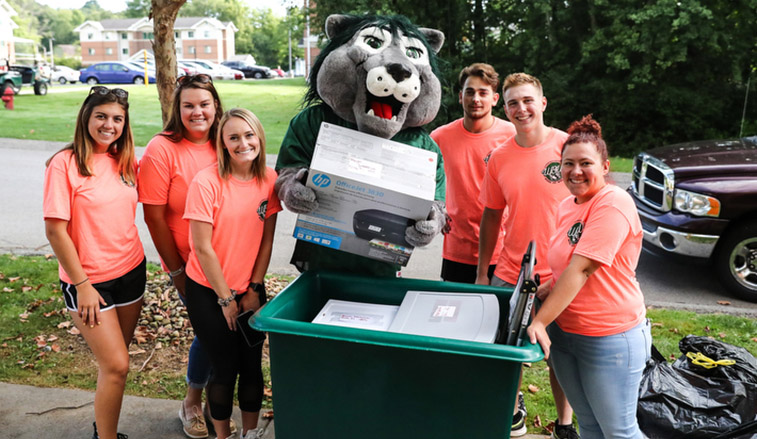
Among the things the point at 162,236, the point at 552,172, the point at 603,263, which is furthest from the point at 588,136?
the point at 162,236

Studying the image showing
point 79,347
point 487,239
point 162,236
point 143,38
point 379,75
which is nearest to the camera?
point 379,75

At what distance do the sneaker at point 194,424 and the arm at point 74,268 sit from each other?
85 centimetres

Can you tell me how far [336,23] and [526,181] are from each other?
3.68 feet

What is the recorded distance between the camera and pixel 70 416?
3266mm

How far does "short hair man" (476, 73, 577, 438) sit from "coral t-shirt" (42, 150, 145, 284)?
1.67m

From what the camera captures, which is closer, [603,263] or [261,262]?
[603,263]

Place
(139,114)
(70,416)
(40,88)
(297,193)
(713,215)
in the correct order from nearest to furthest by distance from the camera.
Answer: (297,193)
(70,416)
(713,215)
(139,114)
(40,88)

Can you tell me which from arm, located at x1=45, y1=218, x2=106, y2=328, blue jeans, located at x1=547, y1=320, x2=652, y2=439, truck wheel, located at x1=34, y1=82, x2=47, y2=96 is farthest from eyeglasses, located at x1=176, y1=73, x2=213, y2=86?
→ truck wheel, located at x1=34, y1=82, x2=47, y2=96

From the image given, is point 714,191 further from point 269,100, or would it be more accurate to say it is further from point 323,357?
point 269,100

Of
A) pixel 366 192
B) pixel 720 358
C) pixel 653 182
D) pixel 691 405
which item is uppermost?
pixel 366 192

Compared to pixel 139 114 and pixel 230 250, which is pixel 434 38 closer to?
pixel 230 250

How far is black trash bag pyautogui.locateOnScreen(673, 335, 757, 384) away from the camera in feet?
9.31

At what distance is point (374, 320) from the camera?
2.21 metres

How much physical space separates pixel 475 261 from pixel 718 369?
4.10 ft
